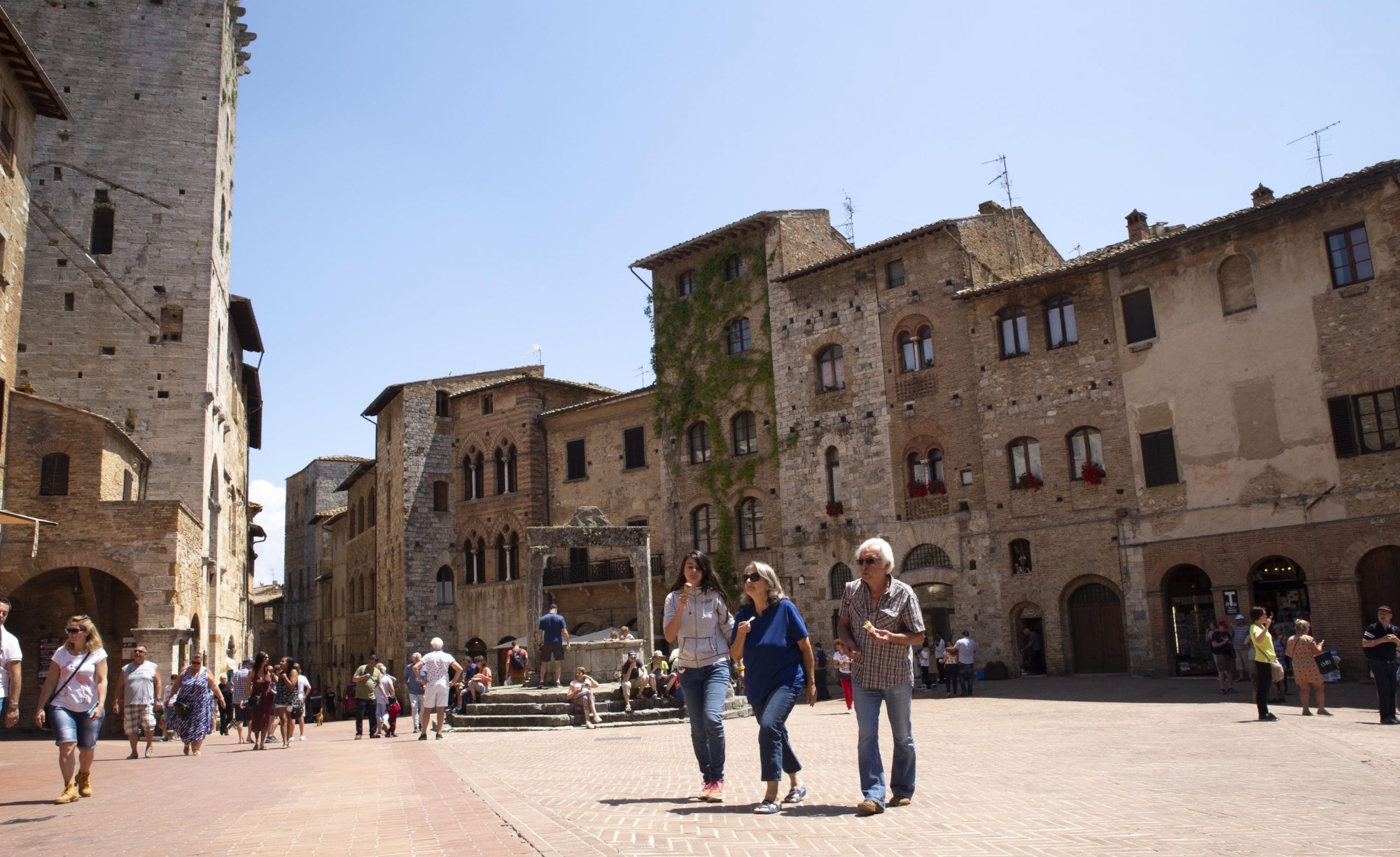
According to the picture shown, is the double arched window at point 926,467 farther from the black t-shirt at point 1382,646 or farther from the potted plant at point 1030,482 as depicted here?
the black t-shirt at point 1382,646

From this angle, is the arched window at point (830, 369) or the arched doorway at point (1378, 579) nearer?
the arched doorway at point (1378, 579)

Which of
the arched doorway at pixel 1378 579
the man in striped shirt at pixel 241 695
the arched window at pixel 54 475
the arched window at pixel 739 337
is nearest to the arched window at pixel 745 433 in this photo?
the arched window at pixel 739 337

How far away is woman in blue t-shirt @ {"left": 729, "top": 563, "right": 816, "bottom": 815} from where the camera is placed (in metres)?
6.98

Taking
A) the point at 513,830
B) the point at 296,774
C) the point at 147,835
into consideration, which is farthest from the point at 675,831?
the point at 296,774

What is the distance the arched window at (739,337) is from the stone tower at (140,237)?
1536 centimetres

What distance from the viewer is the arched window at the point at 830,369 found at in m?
31.5

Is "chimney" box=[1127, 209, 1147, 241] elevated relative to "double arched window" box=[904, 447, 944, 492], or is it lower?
elevated

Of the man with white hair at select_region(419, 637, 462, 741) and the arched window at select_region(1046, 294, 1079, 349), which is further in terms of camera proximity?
the arched window at select_region(1046, 294, 1079, 349)

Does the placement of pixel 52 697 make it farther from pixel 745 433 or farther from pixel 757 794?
pixel 745 433

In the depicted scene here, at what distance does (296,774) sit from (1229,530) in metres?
20.2

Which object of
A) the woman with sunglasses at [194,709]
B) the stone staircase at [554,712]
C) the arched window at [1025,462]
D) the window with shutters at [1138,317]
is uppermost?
the window with shutters at [1138,317]

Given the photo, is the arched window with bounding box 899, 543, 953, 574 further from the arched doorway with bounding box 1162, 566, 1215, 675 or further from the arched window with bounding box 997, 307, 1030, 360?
the arched doorway with bounding box 1162, 566, 1215, 675

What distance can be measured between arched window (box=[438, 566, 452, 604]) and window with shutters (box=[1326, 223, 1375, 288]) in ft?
99.0

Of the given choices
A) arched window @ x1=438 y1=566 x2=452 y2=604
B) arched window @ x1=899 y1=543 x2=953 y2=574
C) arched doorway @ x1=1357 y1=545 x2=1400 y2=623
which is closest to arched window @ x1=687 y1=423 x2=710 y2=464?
arched window @ x1=899 y1=543 x2=953 y2=574
